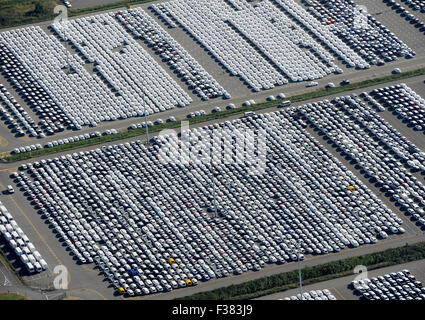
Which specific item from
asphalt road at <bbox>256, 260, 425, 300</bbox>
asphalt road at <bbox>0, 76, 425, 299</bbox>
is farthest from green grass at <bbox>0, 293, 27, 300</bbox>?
asphalt road at <bbox>256, 260, 425, 300</bbox>

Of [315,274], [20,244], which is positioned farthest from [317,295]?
[20,244]

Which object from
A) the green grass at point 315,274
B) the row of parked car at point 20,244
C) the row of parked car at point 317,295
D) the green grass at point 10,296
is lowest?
the row of parked car at point 317,295

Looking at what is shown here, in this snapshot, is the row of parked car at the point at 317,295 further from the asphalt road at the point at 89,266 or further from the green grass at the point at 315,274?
the asphalt road at the point at 89,266

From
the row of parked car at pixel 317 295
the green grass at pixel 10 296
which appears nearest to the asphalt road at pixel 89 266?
the green grass at pixel 10 296

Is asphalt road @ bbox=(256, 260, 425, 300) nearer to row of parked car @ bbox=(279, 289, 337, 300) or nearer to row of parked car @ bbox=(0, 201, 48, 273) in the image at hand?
row of parked car @ bbox=(279, 289, 337, 300)

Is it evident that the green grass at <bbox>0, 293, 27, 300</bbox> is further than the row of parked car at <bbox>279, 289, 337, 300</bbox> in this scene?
Yes

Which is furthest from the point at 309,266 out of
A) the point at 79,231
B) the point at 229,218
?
the point at 79,231
